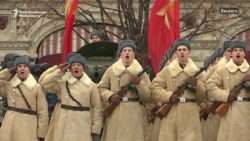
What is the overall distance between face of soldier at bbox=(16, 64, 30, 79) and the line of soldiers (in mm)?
14

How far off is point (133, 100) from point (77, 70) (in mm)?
875

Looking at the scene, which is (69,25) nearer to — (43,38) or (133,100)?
(133,100)

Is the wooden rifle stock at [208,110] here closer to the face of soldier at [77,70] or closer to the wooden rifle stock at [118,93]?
the wooden rifle stock at [118,93]

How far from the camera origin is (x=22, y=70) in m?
10.0

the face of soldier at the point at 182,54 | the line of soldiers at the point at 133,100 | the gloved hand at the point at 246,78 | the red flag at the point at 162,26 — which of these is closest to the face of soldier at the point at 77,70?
the line of soldiers at the point at 133,100

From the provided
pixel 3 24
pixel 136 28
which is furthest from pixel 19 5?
pixel 136 28

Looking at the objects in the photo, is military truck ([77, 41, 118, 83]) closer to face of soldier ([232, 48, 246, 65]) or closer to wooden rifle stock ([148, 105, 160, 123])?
wooden rifle stock ([148, 105, 160, 123])

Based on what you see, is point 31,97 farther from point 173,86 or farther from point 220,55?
point 220,55

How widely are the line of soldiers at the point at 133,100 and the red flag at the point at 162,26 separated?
7.99ft

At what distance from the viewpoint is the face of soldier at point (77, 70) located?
31.9ft

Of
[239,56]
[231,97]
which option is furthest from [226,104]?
[239,56]

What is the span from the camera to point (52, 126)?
1000 centimetres

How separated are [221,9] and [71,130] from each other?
855 cm

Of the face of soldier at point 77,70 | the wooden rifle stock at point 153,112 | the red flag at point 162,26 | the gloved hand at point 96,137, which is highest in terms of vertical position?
the red flag at point 162,26
